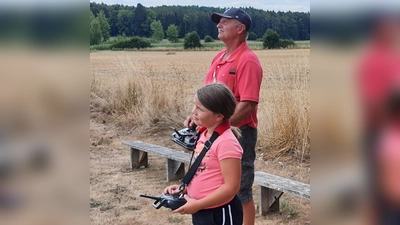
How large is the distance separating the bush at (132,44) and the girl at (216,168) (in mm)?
28814

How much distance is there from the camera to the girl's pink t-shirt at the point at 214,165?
7.13 feet

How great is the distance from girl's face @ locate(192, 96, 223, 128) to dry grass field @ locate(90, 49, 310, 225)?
1.39 meters

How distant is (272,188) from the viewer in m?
4.34

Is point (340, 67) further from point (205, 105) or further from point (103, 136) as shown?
point (103, 136)

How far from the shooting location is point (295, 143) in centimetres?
621

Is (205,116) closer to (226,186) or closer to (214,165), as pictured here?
(214,165)

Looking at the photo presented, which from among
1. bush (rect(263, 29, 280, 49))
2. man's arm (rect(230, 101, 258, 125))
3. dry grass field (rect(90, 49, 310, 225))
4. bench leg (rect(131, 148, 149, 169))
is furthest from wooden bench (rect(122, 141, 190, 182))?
bush (rect(263, 29, 280, 49))

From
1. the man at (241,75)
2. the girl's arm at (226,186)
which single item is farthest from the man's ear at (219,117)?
the man at (241,75)

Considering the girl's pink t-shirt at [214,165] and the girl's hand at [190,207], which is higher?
the girl's pink t-shirt at [214,165]

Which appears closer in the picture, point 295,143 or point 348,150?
point 348,150

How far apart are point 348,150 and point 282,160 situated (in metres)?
5.38

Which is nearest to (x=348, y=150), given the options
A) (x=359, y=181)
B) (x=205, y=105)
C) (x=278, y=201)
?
(x=359, y=181)

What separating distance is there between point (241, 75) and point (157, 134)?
18.5 ft

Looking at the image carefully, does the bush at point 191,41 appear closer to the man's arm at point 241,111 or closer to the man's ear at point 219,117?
the man's arm at point 241,111
